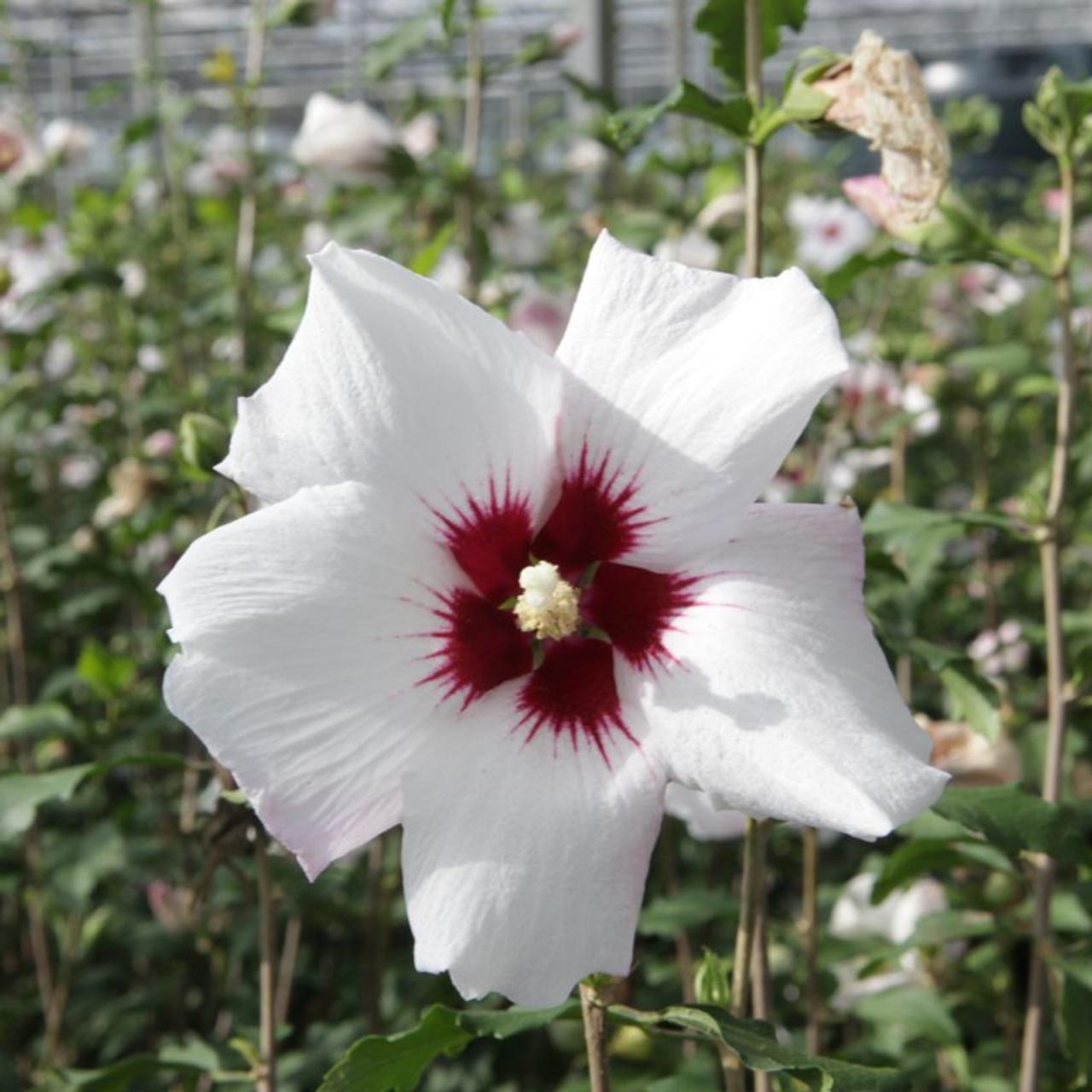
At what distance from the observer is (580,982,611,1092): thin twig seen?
765 millimetres

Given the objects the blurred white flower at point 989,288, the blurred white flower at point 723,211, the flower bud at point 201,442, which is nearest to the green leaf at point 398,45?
the blurred white flower at point 723,211

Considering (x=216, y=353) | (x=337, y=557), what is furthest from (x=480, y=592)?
(x=216, y=353)

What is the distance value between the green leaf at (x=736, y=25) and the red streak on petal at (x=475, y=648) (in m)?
0.50

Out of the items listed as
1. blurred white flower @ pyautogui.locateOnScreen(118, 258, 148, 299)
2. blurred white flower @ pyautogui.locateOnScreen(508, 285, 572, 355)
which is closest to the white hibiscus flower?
blurred white flower @ pyautogui.locateOnScreen(508, 285, 572, 355)

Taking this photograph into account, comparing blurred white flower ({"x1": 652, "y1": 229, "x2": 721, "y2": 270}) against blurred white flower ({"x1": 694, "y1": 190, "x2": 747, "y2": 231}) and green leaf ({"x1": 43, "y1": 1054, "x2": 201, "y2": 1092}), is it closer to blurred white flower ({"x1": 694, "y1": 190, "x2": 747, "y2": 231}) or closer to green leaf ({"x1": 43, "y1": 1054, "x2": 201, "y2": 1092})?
blurred white flower ({"x1": 694, "y1": 190, "x2": 747, "y2": 231})

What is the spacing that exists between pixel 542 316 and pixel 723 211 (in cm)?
30

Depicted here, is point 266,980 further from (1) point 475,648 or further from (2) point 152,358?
(2) point 152,358

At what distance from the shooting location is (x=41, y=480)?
11.3ft

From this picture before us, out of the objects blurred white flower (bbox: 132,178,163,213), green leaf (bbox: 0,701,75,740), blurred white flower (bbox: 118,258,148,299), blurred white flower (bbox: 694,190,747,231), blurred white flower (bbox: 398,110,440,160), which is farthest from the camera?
blurred white flower (bbox: 132,178,163,213)

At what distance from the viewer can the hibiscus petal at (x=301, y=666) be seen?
630 millimetres

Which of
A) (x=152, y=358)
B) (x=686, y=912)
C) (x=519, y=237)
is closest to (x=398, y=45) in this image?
(x=519, y=237)

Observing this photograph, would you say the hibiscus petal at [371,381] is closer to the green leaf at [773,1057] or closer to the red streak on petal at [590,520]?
the red streak on petal at [590,520]

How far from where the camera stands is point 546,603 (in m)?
0.72

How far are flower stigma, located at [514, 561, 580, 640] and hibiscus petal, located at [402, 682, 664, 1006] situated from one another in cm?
8
